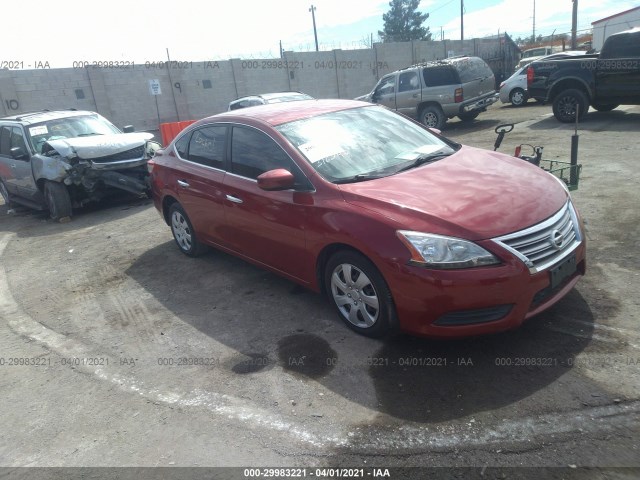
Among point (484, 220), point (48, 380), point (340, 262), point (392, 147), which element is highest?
point (392, 147)

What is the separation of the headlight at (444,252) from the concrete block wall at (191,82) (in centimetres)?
1903

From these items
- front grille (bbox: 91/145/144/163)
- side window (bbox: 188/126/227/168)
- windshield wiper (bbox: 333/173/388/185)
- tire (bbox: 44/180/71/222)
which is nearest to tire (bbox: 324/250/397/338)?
windshield wiper (bbox: 333/173/388/185)

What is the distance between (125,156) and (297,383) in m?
6.85

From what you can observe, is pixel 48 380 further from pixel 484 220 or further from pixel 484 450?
pixel 484 220

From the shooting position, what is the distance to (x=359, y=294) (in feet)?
12.1

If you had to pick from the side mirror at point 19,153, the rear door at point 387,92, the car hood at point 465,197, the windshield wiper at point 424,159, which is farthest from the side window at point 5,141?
the rear door at point 387,92

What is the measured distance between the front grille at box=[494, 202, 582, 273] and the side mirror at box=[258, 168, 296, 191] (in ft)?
5.32

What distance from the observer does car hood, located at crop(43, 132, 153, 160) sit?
336 inches

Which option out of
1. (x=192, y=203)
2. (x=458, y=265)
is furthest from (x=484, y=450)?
(x=192, y=203)

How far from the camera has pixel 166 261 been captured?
6.16m

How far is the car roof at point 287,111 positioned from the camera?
4637mm

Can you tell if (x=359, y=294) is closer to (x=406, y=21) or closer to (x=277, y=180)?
(x=277, y=180)

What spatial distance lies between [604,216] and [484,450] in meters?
4.09

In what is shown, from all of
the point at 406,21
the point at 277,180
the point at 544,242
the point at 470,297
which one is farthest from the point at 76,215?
the point at 406,21
